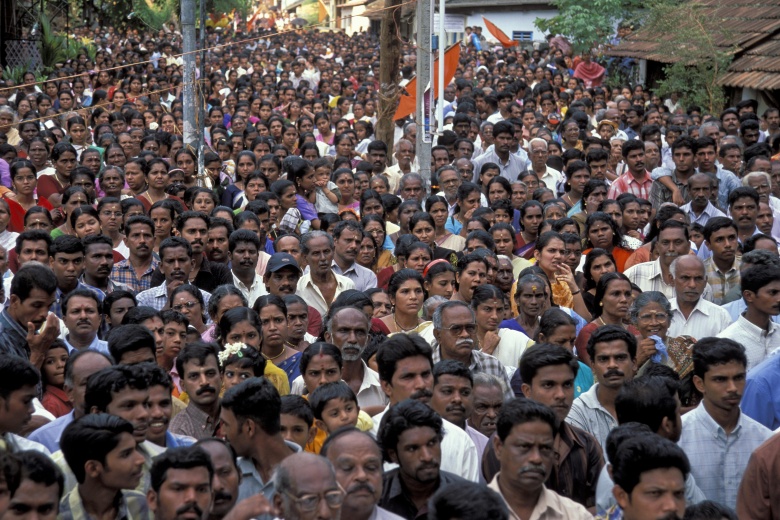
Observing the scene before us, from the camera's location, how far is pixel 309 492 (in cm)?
404

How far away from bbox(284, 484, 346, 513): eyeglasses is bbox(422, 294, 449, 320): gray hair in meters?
3.38

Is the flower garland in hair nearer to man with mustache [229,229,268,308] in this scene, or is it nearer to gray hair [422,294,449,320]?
gray hair [422,294,449,320]

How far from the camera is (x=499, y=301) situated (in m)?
6.98

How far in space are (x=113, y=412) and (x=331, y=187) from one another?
6745 mm

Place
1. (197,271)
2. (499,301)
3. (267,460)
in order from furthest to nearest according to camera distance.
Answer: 1. (197,271)
2. (499,301)
3. (267,460)

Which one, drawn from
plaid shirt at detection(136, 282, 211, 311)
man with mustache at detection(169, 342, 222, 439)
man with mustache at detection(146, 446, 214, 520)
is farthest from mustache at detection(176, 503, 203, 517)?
plaid shirt at detection(136, 282, 211, 311)

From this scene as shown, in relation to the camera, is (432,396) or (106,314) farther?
(106,314)

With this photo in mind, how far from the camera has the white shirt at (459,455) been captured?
5105 millimetres

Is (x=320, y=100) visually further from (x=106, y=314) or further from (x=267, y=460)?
(x=267, y=460)

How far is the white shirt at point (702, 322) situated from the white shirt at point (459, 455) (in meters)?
2.49

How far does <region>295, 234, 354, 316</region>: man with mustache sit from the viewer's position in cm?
827

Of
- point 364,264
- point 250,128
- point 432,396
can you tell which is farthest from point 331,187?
point 432,396

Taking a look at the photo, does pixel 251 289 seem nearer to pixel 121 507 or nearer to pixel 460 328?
pixel 460 328

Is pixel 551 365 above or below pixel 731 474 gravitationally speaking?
above
